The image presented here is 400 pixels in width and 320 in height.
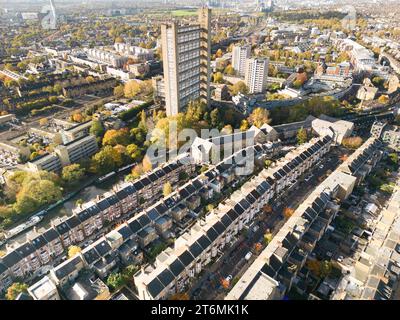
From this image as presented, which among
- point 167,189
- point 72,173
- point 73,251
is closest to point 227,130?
point 167,189

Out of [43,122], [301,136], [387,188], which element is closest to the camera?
[387,188]

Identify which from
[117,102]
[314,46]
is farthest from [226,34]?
[117,102]

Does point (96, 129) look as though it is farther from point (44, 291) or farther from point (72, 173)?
point (44, 291)

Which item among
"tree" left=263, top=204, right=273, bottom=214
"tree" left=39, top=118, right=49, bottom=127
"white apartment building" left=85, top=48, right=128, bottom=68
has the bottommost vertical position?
"tree" left=263, top=204, right=273, bottom=214

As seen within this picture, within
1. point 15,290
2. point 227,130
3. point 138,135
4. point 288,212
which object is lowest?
point 288,212

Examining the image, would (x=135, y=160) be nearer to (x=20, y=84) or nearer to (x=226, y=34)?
(x=20, y=84)

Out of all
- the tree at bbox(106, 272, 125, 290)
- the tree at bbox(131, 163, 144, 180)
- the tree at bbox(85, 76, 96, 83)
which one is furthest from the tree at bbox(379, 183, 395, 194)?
the tree at bbox(85, 76, 96, 83)

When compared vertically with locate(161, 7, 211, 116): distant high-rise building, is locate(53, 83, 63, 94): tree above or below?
below

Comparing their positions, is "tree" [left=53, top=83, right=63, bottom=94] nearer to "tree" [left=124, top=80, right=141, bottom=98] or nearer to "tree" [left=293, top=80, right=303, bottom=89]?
"tree" [left=124, top=80, right=141, bottom=98]
